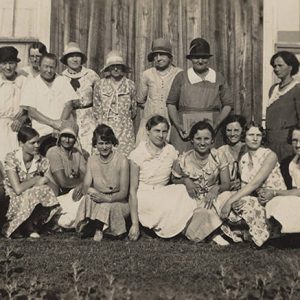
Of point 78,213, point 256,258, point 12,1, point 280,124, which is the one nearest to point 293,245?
point 256,258

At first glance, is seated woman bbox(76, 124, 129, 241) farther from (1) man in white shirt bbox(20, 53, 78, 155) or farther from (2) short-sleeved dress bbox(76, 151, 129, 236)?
(1) man in white shirt bbox(20, 53, 78, 155)

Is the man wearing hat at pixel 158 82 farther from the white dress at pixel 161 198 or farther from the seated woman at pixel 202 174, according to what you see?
the seated woman at pixel 202 174

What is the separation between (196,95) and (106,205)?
5.00ft

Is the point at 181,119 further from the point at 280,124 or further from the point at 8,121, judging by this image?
the point at 8,121

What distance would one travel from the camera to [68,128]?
7.14m

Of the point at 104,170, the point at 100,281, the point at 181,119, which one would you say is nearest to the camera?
the point at 100,281

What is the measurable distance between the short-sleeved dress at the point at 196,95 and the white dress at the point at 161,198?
1.50ft

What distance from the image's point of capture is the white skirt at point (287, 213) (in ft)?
19.8

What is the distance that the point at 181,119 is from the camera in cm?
746

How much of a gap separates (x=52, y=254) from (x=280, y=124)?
2.78 meters

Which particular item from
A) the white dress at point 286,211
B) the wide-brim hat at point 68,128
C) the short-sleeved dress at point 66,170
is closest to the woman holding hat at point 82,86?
the wide-brim hat at point 68,128

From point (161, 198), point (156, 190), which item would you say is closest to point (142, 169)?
point (156, 190)

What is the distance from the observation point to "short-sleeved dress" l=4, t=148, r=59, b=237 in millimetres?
6680

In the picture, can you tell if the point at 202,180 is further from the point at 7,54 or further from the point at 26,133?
the point at 7,54
